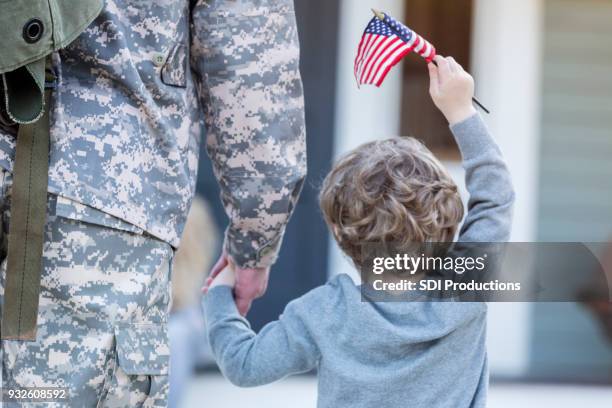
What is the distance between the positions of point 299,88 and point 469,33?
10.3 ft

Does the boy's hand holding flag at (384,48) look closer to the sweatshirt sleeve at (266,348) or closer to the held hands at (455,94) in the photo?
the held hands at (455,94)

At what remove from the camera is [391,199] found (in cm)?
203

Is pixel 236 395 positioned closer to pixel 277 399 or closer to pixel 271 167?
pixel 277 399

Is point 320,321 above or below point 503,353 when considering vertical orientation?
above

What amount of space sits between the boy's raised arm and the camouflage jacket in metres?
0.32

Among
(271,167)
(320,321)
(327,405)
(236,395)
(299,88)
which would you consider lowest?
(236,395)

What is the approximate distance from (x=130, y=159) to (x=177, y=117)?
5.9 inches

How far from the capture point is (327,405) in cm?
201

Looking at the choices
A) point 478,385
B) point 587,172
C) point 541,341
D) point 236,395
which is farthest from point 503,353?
point 478,385

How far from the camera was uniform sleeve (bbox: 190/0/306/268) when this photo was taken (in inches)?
82.4

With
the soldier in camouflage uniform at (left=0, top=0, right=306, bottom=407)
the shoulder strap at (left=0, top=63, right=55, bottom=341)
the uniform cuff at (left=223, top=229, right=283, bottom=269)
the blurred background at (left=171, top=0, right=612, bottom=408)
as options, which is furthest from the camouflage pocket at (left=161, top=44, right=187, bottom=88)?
the blurred background at (left=171, top=0, right=612, bottom=408)

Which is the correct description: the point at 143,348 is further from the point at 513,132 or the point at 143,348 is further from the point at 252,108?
the point at 513,132

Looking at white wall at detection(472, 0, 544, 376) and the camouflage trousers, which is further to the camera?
white wall at detection(472, 0, 544, 376)

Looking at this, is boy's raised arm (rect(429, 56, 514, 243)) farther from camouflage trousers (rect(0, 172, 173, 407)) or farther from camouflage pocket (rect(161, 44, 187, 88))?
camouflage trousers (rect(0, 172, 173, 407))
